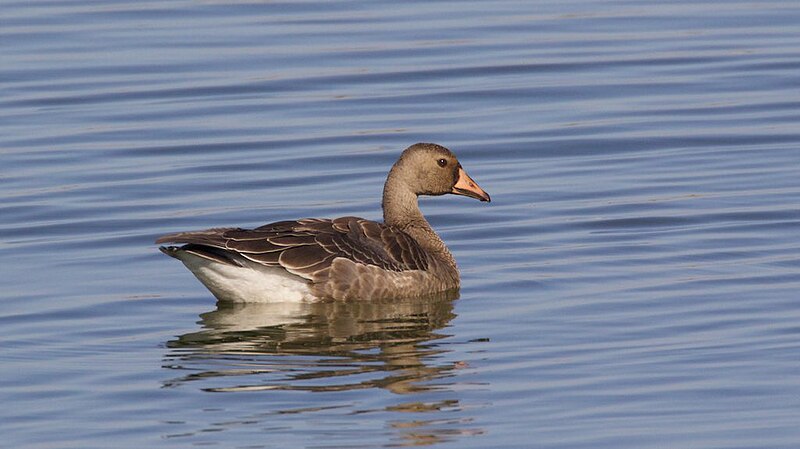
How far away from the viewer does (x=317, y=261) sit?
13.2 metres

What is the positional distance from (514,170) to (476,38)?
630 centimetres

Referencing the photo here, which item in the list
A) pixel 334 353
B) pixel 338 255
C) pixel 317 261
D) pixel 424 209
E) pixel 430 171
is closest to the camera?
pixel 334 353

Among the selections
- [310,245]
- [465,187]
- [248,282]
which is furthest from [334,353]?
[465,187]

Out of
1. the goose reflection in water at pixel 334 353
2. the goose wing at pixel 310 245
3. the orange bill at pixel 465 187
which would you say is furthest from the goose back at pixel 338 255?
the orange bill at pixel 465 187

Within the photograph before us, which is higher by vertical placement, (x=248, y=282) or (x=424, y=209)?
(x=424, y=209)

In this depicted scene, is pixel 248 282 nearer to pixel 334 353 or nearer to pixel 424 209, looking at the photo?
pixel 334 353

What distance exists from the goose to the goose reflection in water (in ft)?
0.37

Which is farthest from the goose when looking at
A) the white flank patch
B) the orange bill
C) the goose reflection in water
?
the orange bill

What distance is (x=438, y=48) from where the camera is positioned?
23.2m

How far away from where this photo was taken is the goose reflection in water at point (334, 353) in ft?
33.3

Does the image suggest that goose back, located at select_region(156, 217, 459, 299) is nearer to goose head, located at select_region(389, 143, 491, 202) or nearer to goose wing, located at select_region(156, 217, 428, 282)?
goose wing, located at select_region(156, 217, 428, 282)

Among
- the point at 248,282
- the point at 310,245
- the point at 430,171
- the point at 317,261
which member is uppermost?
the point at 430,171

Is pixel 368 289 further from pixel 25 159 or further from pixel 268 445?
pixel 25 159

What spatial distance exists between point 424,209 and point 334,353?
18.2 ft
